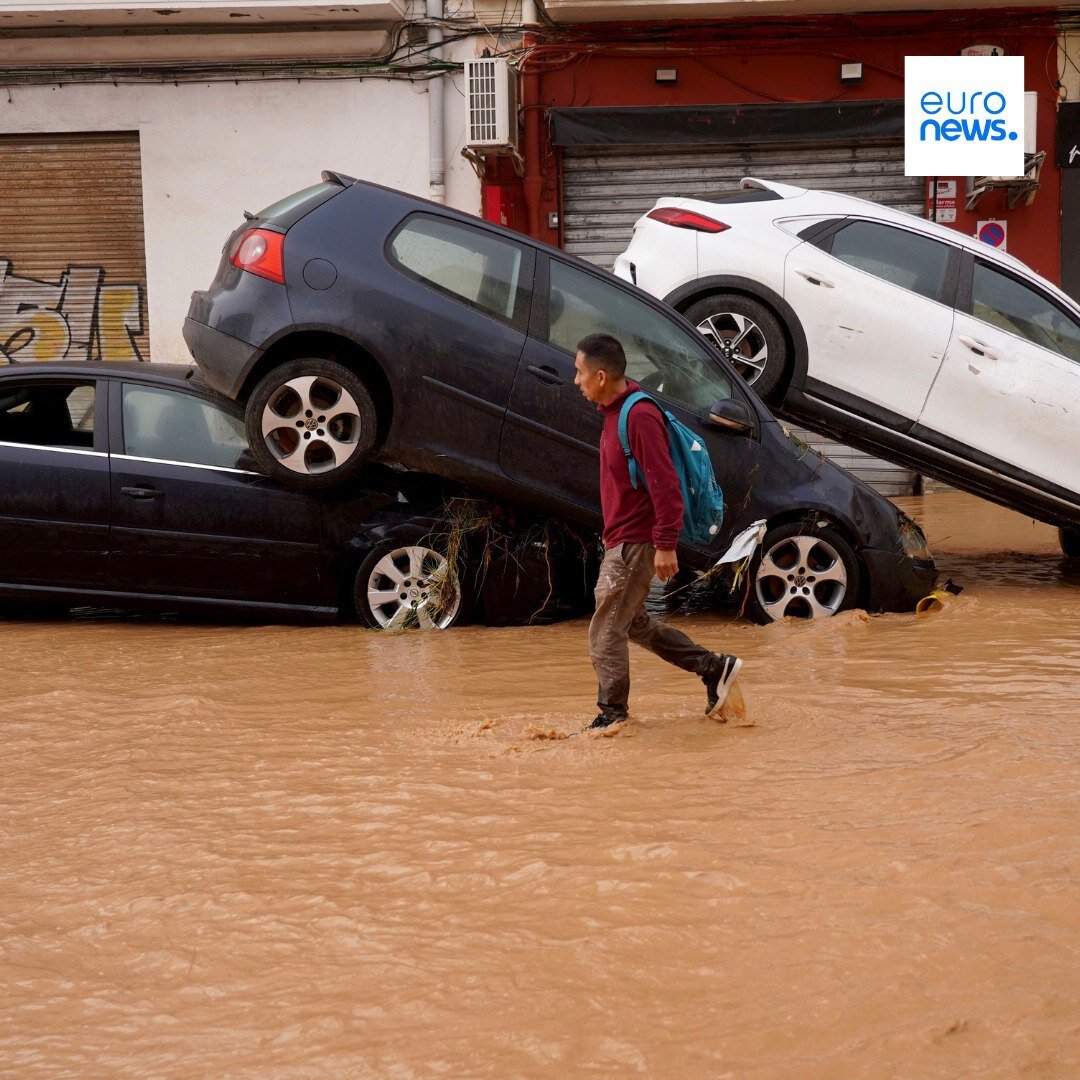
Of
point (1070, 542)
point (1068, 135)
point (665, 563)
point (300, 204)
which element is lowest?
point (1070, 542)

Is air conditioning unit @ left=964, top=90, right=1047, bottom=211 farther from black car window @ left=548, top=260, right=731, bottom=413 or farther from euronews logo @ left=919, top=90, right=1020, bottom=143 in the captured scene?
black car window @ left=548, top=260, right=731, bottom=413

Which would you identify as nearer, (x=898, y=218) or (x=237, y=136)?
(x=898, y=218)

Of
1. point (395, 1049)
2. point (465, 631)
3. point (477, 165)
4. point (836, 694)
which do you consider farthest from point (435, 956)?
point (477, 165)

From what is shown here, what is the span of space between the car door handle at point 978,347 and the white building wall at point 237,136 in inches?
281

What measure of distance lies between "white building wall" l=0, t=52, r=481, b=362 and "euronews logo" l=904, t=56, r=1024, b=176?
4470mm

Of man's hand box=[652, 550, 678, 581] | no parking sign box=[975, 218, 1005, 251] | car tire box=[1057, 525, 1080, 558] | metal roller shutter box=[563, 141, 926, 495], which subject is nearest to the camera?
man's hand box=[652, 550, 678, 581]

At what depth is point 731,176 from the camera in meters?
13.6

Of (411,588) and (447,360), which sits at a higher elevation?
(447,360)

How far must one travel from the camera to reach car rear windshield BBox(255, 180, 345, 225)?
6.58 m

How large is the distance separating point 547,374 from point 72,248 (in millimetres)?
9087

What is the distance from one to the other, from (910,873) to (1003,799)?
71 cm

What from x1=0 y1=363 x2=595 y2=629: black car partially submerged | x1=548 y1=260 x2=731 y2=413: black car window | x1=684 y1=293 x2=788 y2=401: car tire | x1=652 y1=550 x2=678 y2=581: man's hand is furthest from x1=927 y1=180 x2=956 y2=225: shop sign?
x1=652 y1=550 x2=678 y2=581: man's hand

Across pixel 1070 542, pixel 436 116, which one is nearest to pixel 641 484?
pixel 1070 542

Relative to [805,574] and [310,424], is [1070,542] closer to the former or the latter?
[805,574]
